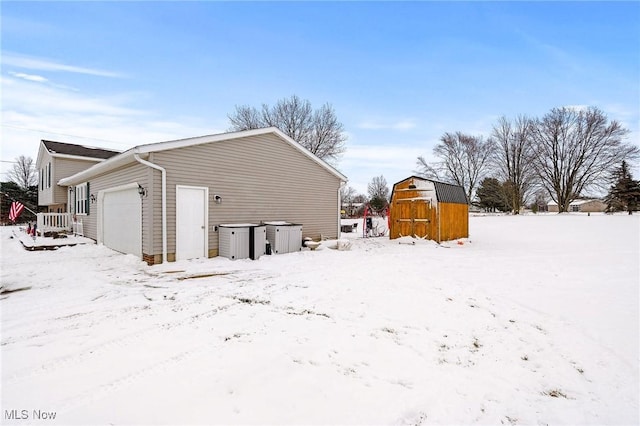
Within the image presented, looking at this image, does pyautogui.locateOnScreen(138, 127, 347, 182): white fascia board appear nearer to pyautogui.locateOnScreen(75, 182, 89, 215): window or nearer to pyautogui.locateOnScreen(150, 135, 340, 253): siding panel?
pyautogui.locateOnScreen(150, 135, 340, 253): siding panel

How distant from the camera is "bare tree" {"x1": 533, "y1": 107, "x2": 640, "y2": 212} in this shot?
1156 inches

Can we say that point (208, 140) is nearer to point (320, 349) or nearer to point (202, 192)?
point (202, 192)

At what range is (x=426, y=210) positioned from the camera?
1308 cm

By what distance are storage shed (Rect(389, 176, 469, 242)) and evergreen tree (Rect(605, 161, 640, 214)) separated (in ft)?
90.1

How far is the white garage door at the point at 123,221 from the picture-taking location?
8938 mm

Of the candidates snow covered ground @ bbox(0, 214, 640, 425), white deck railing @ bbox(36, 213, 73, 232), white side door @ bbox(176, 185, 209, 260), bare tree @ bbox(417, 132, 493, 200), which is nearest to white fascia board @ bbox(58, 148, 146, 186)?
white side door @ bbox(176, 185, 209, 260)

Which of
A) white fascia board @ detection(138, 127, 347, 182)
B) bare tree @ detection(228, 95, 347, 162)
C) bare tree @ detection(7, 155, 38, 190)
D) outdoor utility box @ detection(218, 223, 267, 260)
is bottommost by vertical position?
outdoor utility box @ detection(218, 223, 267, 260)

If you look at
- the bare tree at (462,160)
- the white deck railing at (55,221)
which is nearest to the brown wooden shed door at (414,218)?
the white deck railing at (55,221)

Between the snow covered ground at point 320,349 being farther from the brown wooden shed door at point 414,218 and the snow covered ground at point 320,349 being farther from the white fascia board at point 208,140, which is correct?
the brown wooden shed door at point 414,218

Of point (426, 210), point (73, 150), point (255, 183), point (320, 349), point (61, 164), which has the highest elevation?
point (73, 150)

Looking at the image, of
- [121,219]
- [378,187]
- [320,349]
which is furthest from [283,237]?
[378,187]

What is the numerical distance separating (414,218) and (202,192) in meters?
8.57

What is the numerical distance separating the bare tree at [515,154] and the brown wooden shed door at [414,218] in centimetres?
2541

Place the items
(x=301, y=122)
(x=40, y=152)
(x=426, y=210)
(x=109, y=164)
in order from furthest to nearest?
(x=301, y=122) < (x=40, y=152) < (x=426, y=210) < (x=109, y=164)
